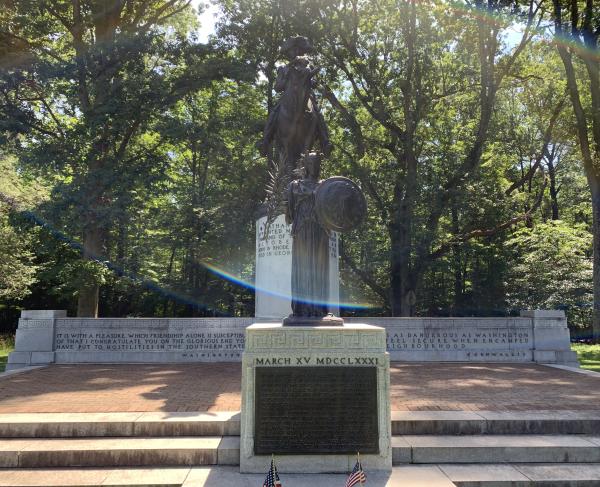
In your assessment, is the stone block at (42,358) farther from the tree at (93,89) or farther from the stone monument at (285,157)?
the tree at (93,89)

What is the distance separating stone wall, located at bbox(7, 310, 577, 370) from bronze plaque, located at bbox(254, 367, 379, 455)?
24.3 ft

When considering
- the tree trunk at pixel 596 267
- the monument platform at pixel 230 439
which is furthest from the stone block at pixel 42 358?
the tree trunk at pixel 596 267

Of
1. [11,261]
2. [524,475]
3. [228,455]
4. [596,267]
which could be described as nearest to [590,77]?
[596,267]

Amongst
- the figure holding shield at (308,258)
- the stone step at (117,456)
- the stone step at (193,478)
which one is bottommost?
the stone step at (193,478)

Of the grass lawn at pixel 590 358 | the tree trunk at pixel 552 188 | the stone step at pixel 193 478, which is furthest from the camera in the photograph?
the tree trunk at pixel 552 188

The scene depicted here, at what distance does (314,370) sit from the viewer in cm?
609

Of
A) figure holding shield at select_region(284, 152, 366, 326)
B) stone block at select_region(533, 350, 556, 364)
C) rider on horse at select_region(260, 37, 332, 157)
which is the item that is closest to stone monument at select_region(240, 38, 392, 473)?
figure holding shield at select_region(284, 152, 366, 326)

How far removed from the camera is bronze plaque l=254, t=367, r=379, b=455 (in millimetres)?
5895

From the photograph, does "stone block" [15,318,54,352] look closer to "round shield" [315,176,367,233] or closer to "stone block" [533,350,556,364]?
"round shield" [315,176,367,233]

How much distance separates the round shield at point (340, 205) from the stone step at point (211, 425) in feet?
9.26

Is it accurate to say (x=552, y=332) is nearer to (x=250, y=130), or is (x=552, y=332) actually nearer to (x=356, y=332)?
(x=356, y=332)

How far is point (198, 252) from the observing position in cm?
2517

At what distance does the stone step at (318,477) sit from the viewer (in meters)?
5.59

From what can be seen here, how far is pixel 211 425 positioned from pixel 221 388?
8.77ft
